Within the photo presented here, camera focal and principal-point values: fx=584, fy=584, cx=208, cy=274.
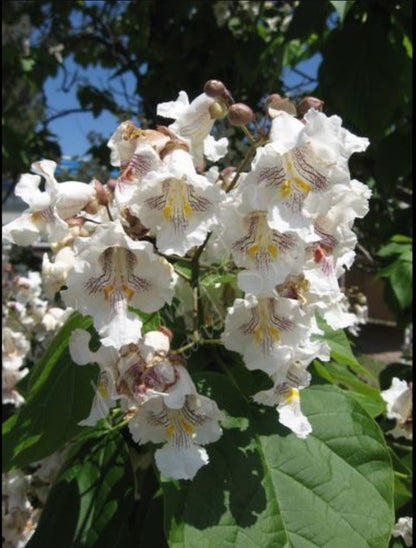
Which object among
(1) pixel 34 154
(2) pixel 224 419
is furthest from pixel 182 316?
(1) pixel 34 154

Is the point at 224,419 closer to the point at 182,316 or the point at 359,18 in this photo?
the point at 182,316

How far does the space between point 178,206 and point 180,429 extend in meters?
0.28

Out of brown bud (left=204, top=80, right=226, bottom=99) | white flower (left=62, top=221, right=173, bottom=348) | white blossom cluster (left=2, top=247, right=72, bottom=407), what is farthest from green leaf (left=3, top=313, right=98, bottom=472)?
white blossom cluster (left=2, top=247, right=72, bottom=407)

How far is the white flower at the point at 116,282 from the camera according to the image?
666 mm

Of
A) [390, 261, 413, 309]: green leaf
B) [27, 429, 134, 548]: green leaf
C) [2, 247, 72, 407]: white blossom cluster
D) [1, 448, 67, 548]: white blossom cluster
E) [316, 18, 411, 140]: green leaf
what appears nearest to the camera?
[27, 429, 134, 548]: green leaf

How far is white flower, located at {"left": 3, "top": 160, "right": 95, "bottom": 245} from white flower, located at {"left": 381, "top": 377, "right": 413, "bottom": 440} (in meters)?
0.70

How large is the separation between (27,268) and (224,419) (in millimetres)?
3286

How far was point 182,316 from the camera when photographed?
1021mm

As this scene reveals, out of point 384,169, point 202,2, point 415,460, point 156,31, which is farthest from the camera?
point 156,31

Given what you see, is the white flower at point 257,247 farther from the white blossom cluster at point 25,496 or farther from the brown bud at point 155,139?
the white blossom cluster at point 25,496

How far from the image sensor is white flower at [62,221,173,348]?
666 mm

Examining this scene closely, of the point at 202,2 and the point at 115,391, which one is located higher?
the point at 202,2

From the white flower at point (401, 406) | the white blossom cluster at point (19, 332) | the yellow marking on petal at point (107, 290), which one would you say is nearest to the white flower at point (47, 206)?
the yellow marking on petal at point (107, 290)

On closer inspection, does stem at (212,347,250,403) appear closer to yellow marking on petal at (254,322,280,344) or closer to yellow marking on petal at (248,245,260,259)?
yellow marking on petal at (254,322,280,344)
